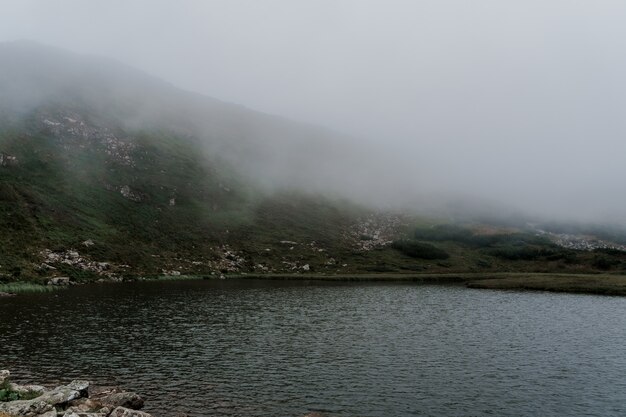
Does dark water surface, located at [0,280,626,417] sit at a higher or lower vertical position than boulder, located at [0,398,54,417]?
lower

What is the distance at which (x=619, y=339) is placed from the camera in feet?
202

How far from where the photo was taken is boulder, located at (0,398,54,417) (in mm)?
28453

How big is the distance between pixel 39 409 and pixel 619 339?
69018mm

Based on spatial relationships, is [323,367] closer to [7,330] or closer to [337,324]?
[337,324]

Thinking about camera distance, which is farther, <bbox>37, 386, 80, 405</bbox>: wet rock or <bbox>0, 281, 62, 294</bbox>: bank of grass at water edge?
<bbox>0, 281, 62, 294</bbox>: bank of grass at water edge

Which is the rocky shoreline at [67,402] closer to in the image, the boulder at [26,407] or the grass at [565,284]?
the boulder at [26,407]

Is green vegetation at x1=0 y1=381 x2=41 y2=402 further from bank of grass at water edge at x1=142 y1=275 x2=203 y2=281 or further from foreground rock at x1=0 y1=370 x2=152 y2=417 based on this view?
bank of grass at water edge at x1=142 y1=275 x2=203 y2=281

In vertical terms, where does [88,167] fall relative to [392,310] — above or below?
above

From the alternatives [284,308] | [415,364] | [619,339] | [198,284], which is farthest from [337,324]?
[198,284]

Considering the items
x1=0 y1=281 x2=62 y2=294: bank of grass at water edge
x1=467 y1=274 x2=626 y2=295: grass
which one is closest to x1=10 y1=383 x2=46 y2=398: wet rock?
x1=0 y1=281 x2=62 y2=294: bank of grass at water edge

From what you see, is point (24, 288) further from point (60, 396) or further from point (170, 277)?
point (60, 396)

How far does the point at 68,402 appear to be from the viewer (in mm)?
32031

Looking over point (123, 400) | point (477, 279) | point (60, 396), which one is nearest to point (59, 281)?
point (60, 396)

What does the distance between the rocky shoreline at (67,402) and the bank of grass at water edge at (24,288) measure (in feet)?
204
